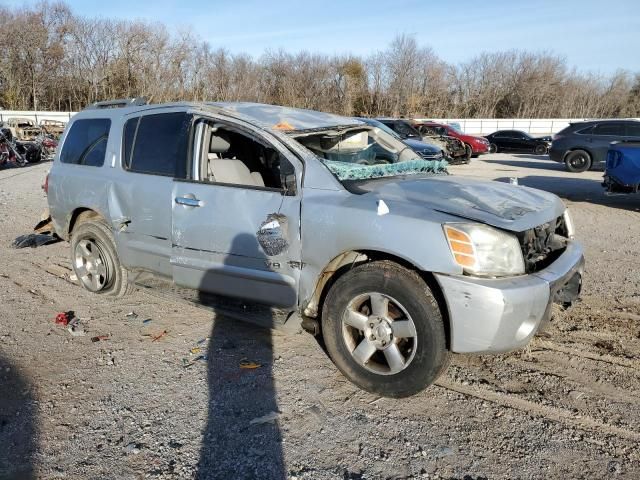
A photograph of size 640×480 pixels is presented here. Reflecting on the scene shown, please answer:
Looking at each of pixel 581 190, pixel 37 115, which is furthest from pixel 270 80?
pixel 581 190

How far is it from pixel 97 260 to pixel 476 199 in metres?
3.68

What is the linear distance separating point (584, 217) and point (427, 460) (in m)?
7.78

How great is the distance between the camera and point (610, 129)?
16.4 meters

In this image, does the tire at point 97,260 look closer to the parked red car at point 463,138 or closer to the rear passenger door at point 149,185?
the rear passenger door at point 149,185

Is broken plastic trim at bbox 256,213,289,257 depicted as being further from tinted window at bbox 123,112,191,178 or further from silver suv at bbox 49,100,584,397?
tinted window at bbox 123,112,191,178

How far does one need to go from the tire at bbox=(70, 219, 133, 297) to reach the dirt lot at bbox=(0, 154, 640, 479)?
0.28 meters

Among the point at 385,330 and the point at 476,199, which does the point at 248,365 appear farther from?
the point at 476,199

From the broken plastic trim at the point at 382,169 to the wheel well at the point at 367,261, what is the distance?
599 mm

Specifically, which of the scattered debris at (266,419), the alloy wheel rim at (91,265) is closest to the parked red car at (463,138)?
the alloy wheel rim at (91,265)

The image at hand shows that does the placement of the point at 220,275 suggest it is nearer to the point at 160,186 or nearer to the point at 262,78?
the point at 160,186

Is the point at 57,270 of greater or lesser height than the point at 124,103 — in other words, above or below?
below

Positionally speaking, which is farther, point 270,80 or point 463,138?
point 270,80

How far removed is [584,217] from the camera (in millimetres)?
9109

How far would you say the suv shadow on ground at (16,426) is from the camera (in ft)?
8.80
